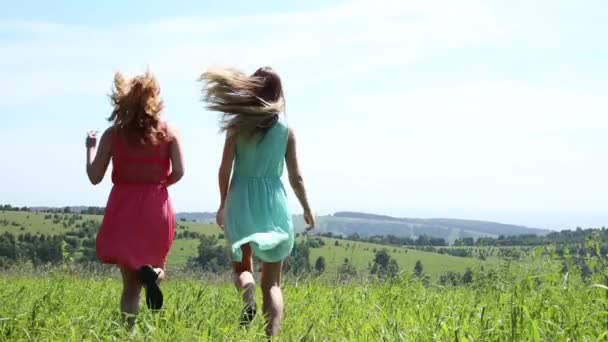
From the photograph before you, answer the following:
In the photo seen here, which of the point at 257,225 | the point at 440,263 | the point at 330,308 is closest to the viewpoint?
the point at 257,225

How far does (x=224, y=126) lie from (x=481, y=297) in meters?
2.63

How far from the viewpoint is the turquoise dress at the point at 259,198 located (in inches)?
248

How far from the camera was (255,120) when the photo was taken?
6250mm

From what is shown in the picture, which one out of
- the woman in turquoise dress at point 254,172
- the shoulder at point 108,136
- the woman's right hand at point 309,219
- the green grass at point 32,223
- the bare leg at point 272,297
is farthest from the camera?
the green grass at point 32,223

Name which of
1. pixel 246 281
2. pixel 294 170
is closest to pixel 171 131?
pixel 294 170

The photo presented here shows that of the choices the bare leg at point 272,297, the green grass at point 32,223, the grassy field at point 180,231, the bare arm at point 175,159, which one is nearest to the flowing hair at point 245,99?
the bare arm at point 175,159

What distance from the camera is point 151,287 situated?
616 cm

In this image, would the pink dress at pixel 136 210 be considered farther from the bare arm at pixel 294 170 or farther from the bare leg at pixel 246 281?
the bare arm at pixel 294 170

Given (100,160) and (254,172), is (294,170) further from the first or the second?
(100,160)

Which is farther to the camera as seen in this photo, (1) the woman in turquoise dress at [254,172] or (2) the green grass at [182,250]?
(2) the green grass at [182,250]

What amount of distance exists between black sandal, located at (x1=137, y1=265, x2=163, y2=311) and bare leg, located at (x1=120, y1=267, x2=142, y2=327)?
0.11 meters

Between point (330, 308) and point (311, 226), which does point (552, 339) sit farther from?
point (330, 308)

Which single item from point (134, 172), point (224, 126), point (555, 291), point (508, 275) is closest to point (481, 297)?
point (508, 275)

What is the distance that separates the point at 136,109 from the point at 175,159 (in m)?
0.49
